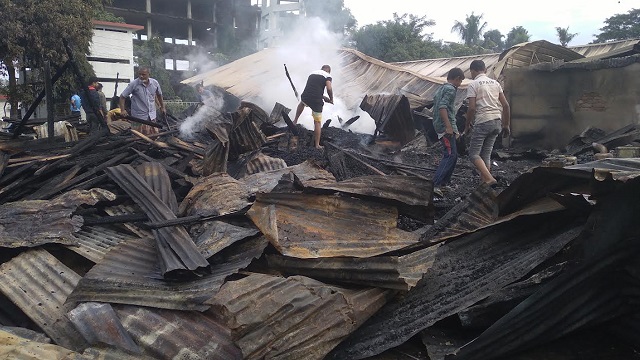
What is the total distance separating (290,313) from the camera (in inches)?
90.7

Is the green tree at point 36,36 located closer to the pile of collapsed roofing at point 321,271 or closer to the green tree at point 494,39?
the pile of collapsed roofing at point 321,271

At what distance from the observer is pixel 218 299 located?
7.83 ft

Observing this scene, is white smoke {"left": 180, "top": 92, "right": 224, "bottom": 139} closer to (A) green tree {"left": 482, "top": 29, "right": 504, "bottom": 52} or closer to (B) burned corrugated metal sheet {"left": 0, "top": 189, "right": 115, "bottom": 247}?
(B) burned corrugated metal sheet {"left": 0, "top": 189, "right": 115, "bottom": 247}

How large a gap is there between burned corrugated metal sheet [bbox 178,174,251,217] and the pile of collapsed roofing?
3 cm

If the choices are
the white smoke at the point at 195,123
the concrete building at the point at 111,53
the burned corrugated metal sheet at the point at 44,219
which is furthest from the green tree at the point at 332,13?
the burned corrugated metal sheet at the point at 44,219

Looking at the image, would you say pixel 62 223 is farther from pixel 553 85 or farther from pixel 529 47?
pixel 529 47

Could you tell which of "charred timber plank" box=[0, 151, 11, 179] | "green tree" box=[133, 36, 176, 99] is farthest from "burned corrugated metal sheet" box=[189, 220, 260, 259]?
"green tree" box=[133, 36, 176, 99]

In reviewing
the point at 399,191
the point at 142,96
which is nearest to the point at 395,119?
the point at 142,96

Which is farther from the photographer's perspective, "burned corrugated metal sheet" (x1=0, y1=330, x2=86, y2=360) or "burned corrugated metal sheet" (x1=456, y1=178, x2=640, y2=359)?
"burned corrugated metal sheet" (x1=0, y1=330, x2=86, y2=360)

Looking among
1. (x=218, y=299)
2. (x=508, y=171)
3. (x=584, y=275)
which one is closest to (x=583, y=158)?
(x=508, y=171)

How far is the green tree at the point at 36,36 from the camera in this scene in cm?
1406

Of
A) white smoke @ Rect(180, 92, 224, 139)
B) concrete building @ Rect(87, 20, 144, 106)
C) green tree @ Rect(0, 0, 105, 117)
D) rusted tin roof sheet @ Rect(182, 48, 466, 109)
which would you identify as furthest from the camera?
concrete building @ Rect(87, 20, 144, 106)

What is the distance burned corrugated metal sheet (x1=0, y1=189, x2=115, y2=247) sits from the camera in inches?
141

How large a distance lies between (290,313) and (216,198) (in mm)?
2303
